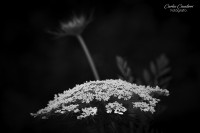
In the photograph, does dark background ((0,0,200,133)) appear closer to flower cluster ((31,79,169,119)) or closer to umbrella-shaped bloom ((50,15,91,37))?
umbrella-shaped bloom ((50,15,91,37))

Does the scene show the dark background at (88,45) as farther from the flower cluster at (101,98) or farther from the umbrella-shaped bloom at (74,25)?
the flower cluster at (101,98)

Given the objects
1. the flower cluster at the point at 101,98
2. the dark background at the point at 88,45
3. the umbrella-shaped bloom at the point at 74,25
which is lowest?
the flower cluster at the point at 101,98

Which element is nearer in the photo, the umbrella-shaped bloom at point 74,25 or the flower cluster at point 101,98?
the flower cluster at point 101,98

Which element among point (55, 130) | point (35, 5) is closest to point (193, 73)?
point (55, 130)

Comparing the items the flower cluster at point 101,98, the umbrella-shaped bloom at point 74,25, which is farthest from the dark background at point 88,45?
the flower cluster at point 101,98

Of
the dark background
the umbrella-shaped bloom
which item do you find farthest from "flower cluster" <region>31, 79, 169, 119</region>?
the dark background

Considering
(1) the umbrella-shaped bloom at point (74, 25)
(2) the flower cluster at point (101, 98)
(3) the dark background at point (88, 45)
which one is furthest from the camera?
(3) the dark background at point (88, 45)
